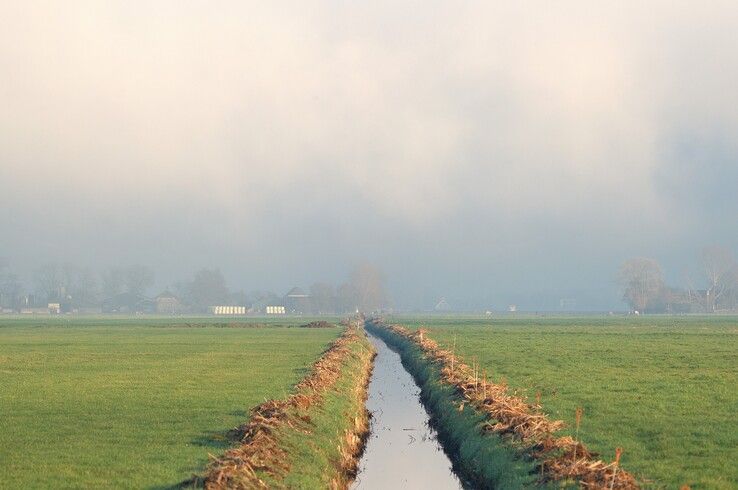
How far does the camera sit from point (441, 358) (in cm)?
4941

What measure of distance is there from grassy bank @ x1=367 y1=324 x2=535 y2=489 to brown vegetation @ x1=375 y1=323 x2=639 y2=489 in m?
0.33

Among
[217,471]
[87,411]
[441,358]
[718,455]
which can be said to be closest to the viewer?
[217,471]

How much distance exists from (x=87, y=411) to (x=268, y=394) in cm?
730

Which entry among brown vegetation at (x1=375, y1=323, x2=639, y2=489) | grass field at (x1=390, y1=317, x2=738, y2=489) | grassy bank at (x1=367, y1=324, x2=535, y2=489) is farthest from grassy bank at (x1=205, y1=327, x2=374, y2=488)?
grass field at (x1=390, y1=317, x2=738, y2=489)

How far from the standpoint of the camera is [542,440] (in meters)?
21.3

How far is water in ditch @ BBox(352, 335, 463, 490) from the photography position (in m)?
24.1

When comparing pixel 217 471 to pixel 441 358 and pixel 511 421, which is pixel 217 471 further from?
pixel 441 358

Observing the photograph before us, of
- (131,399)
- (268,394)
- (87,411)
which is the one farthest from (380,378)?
(87,411)

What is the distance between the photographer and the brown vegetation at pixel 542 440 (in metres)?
17.0

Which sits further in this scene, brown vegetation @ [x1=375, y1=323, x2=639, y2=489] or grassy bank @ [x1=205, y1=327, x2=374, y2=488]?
grassy bank @ [x1=205, y1=327, x2=374, y2=488]

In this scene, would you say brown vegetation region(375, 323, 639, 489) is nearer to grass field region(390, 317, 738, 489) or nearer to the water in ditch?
grass field region(390, 317, 738, 489)

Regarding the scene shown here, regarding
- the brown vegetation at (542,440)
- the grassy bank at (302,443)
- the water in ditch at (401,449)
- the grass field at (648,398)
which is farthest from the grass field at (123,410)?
the grass field at (648,398)

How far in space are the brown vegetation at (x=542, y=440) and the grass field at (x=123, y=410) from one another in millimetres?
7586

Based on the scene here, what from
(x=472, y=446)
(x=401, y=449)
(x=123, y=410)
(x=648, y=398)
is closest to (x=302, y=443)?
(x=472, y=446)
